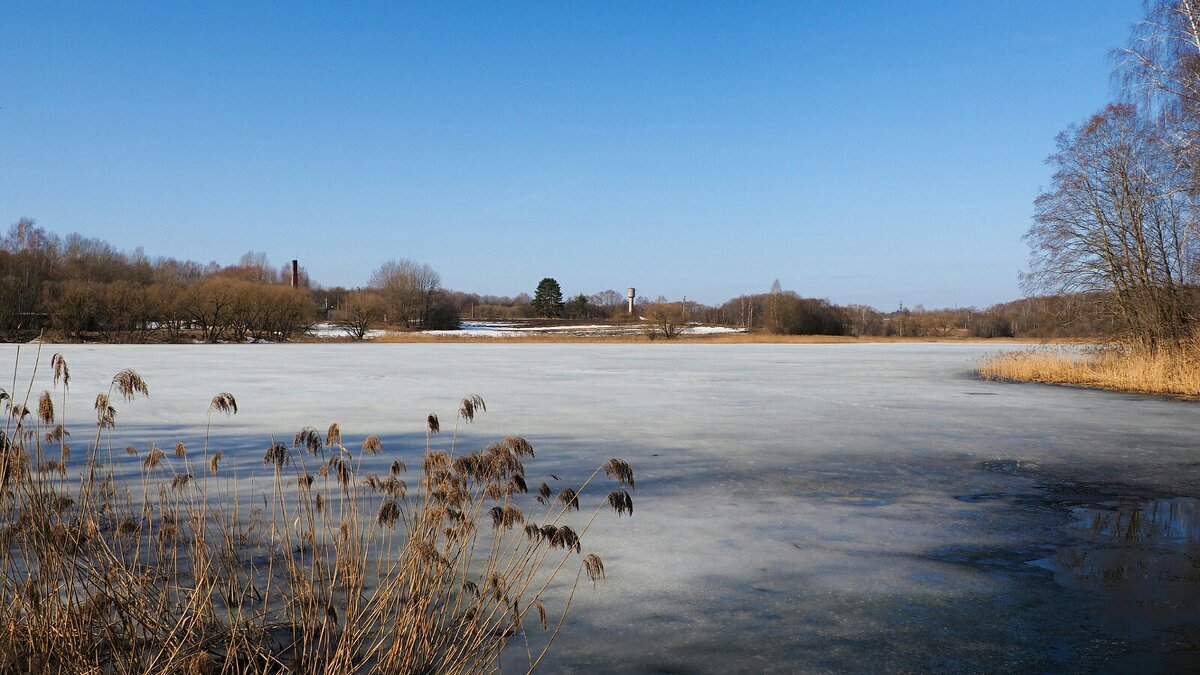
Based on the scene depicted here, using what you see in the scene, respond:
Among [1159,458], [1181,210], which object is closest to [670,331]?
[1181,210]

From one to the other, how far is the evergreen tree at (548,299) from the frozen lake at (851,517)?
73.1 metres

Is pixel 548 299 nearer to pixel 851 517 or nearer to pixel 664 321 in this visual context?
pixel 664 321

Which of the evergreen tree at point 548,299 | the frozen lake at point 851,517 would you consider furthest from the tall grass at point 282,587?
the evergreen tree at point 548,299

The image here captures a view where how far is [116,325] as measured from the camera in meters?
38.8

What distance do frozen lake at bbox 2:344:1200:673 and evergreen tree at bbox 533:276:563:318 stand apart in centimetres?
7306

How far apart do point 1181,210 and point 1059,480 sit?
11351 mm

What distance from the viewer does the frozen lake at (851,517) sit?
121 inches

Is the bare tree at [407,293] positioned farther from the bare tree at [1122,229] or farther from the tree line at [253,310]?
the bare tree at [1122,229]

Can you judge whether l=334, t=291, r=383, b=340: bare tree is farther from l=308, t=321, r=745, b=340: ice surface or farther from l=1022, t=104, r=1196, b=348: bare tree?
l=1022, t=104, r=1196, b=348: bare tree

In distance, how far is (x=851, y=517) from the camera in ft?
16.6

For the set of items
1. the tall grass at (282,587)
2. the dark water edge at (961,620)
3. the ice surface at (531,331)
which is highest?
the ice surface at (531,331)

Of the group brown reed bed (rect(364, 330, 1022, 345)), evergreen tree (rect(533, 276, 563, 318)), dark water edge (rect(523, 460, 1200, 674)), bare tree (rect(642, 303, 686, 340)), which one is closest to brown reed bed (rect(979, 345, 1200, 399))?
dark water edge (rect(523, 460, 1200, 674))

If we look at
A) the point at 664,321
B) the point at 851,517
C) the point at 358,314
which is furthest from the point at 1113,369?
the point at 358,314

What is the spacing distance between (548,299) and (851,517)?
82.5 m
